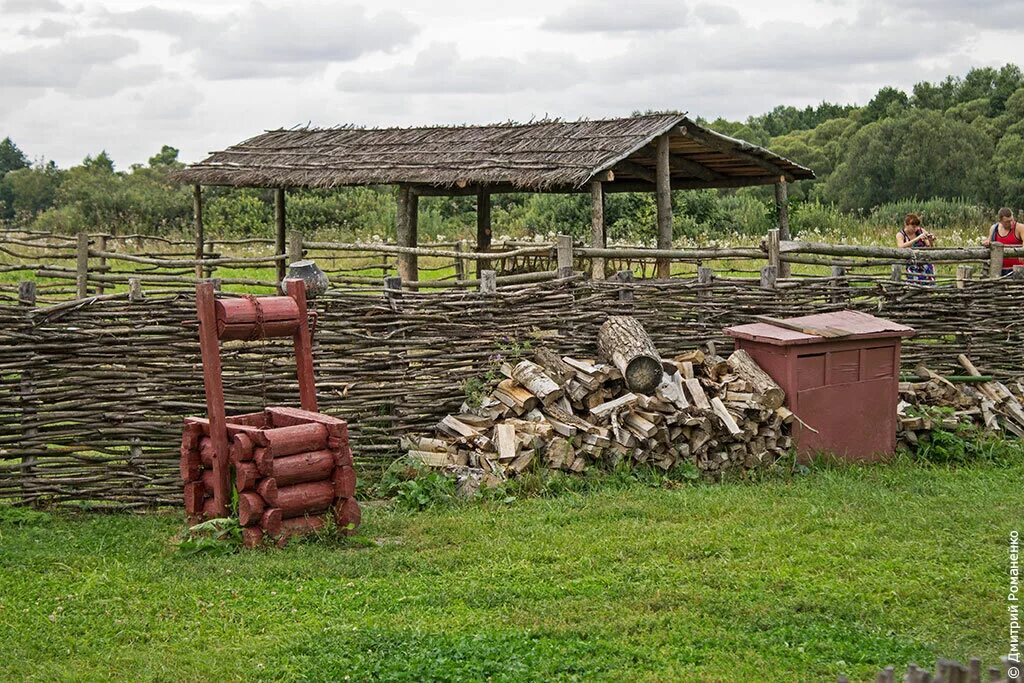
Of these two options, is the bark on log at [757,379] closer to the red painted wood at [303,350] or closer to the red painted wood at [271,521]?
the red painted wood at [303,350]

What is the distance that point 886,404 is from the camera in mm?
9641

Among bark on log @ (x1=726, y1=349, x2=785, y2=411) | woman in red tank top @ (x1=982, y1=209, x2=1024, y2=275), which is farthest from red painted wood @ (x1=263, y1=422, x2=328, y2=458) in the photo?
woman in red tank top @ (x1=982, y1=209, x2=1024, y2=275)

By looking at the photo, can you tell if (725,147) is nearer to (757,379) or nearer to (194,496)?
(757,379)

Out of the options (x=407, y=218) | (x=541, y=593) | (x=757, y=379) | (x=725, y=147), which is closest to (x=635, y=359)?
(x=757, y=379)

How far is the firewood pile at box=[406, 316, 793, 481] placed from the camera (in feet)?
28.2

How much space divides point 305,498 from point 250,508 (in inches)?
12.8

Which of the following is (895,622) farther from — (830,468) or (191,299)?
(191,299)

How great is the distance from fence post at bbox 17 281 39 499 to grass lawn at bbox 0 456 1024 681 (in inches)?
14.1

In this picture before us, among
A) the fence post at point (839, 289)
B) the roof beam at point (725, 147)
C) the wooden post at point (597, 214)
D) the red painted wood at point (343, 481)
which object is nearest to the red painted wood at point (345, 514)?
the red painted wood at point (343, 481)

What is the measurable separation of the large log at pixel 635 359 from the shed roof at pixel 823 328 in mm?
907

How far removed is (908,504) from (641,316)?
9.47ft

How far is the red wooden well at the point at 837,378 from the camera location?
→ 367 inches

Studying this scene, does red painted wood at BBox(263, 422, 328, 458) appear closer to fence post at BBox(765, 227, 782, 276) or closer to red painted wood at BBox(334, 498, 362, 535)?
red painted wood at BBox(334, 498, 362, 535)

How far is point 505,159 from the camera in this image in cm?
1463
